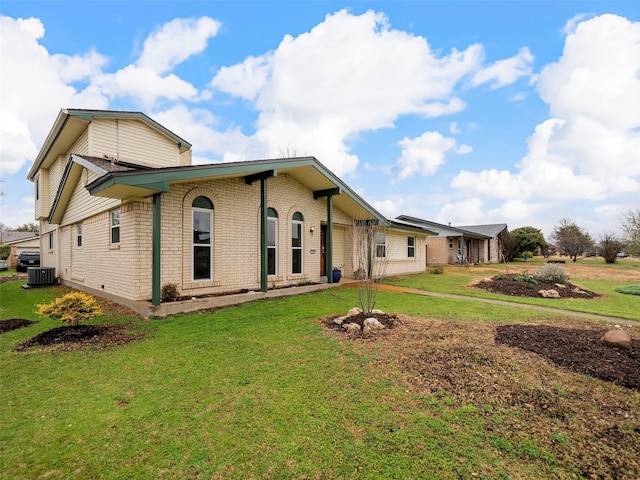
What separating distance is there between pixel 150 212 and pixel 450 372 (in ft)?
26.1

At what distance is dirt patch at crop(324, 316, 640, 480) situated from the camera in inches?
102

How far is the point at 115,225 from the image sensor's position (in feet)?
30.7

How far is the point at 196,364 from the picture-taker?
4.57m

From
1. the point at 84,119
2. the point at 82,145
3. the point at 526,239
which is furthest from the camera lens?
the point at 526,239

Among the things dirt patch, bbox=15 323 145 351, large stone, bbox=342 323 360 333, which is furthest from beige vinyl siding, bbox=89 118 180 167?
large stone, bbox=342 323 360 333

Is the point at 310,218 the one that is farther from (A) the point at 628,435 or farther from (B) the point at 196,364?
(A) the point at 628,435

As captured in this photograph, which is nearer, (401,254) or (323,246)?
(323,246)

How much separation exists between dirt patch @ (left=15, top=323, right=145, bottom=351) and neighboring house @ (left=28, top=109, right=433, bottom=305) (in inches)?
59.4

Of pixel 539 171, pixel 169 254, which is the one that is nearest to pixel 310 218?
pixel 169 254

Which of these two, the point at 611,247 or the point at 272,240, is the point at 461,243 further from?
the point at 272,240

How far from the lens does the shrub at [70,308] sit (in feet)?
18.9

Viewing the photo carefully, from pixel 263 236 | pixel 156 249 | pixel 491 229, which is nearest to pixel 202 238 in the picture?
pixel 263 236

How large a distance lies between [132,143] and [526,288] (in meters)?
17.8

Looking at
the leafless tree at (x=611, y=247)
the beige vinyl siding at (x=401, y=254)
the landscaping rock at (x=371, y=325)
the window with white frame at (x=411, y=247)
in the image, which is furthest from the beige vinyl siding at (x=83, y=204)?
the leafless tree at (x=611, y=247)
